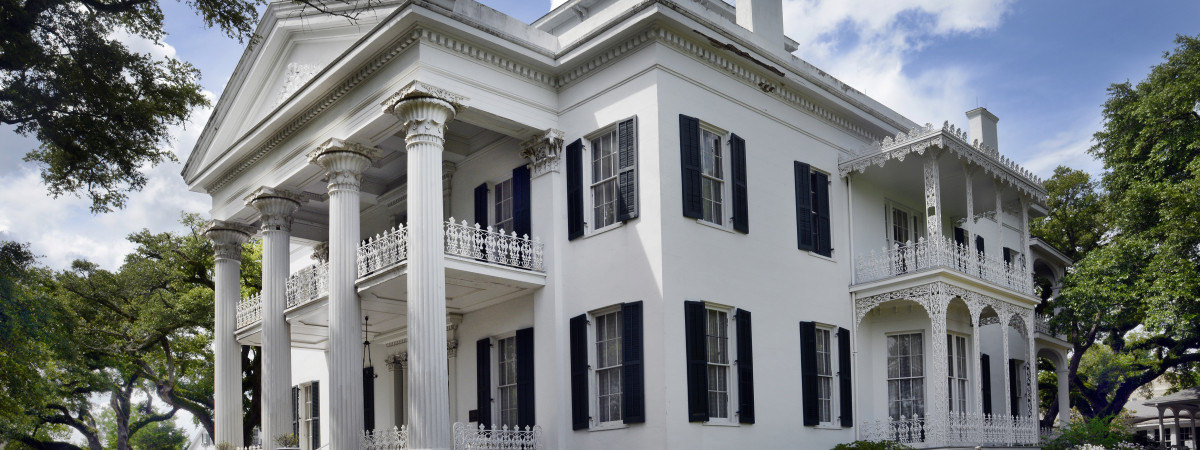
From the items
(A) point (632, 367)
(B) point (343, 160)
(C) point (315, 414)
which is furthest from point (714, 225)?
(C) point (315, 414)

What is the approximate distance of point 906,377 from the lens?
20.1 metres

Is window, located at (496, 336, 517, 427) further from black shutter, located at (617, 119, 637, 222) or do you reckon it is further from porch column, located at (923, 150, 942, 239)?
porch column, located at (923, 150, 942, 239)

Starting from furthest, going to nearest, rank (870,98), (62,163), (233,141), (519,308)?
(233,141)
(870,98)
(519,308)
(62,163)

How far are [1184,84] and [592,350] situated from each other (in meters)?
18.0

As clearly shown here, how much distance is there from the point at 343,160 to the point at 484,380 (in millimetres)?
4928

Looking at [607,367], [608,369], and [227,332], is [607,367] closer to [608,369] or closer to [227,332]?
[608,369]

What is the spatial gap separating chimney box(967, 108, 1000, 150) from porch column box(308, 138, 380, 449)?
15289 millimetres

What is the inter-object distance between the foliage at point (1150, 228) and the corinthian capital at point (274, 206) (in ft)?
61.0

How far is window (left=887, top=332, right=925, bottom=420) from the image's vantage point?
65.6 ft

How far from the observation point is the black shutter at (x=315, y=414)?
25.4 m

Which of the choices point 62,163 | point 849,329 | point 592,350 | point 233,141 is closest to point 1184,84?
point 849,329

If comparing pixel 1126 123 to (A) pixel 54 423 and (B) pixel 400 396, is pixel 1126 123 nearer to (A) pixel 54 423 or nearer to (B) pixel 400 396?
(B) pixel 400 396

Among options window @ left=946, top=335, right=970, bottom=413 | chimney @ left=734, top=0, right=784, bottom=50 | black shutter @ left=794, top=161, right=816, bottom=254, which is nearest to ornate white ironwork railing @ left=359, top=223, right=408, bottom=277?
black shutter @ left=794, top=161, right=816, bottom=254

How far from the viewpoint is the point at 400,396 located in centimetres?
2270
